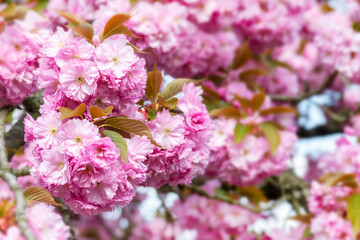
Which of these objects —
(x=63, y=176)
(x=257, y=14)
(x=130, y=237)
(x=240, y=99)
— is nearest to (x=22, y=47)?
(x=63, y=176)

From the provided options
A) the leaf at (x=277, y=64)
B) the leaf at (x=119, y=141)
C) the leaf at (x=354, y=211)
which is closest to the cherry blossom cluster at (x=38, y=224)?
the leaf at (x=119, y=141)

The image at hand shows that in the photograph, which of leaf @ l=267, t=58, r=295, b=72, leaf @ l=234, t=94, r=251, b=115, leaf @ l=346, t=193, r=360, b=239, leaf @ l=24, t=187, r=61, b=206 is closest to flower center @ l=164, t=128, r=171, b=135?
leaf @ l=24, t=187, r=61, b=206

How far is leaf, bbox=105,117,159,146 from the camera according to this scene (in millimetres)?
1243

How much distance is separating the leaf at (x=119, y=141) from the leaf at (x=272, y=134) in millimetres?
1038

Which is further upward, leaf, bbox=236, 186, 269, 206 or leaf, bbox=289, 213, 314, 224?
leaf, bbox=289, 213, 314, 224

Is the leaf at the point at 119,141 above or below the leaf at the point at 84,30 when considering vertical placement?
below

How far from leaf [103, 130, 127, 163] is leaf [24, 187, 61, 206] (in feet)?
0.69

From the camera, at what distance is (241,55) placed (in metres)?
2.58

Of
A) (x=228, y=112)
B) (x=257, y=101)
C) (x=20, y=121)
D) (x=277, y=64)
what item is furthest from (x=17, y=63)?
(x=277, y=64)

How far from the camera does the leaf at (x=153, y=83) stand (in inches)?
54.7

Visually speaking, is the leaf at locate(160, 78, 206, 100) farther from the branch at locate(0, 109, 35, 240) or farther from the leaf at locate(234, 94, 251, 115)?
the leaf at locate(234, 94, 251, 115)

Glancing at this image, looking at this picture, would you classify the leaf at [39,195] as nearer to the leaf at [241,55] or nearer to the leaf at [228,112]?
the leaf at [228,112]

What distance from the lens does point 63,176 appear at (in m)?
1.17

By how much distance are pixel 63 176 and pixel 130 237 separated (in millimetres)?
2733
